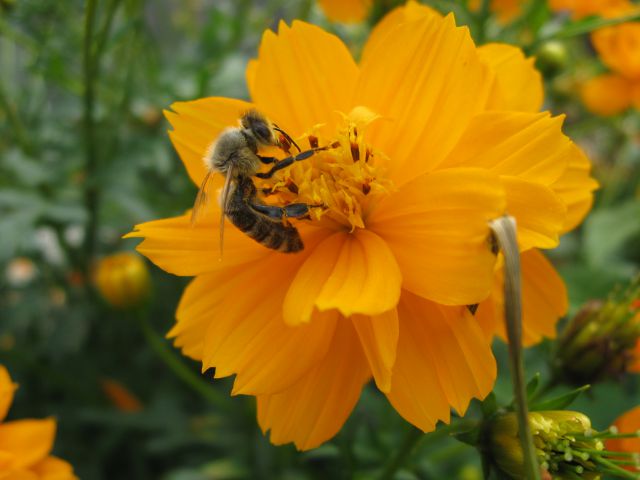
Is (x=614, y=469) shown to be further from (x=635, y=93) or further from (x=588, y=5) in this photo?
(x=588, y=5)

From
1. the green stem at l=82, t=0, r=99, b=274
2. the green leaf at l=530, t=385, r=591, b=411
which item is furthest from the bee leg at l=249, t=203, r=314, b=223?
the green stem at l=82, t=0, r=99, b=274

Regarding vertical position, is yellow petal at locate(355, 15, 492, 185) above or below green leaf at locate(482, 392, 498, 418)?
above

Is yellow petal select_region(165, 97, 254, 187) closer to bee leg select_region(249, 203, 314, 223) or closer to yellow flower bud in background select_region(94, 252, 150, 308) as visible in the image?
bee leg select_region(249, 203, 314, 223)

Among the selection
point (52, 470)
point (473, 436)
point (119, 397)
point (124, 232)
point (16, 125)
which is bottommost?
point (119, 397)

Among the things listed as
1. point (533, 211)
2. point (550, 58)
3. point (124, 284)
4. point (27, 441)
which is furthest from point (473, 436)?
point (550, 58)

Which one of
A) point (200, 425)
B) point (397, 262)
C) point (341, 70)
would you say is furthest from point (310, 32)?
point (200, 425)

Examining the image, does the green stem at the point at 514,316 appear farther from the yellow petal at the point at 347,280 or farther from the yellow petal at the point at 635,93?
the yellow petal at the point at 635,93
